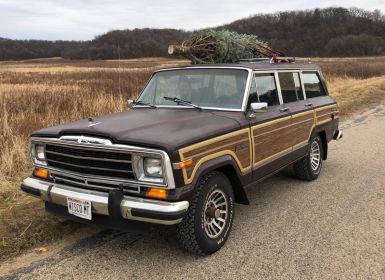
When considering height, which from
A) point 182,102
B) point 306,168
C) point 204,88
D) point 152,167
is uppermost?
point 204,88

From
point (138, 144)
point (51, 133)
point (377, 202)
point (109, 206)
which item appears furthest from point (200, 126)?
point (377, 202)

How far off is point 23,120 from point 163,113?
5.16 meters

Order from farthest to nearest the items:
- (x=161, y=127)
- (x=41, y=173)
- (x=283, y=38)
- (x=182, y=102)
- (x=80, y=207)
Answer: (x=283, y=38), (x=182, y=102), (x=41, y=173), (x=161, y=127), (x=80, y=207)

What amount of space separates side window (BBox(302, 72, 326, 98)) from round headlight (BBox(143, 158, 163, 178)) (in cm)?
357

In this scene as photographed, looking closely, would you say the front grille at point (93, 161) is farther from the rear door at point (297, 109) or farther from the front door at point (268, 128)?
the rear door at point (297, 109)

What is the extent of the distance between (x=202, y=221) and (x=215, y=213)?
0.25m

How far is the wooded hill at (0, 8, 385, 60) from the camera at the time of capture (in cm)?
9775

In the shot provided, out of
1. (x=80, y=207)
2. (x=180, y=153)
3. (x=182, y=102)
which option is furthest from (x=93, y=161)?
(x=182, y=102)

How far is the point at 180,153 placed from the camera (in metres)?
3.44

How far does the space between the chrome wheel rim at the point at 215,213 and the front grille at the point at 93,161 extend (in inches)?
33.4

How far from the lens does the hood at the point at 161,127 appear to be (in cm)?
349

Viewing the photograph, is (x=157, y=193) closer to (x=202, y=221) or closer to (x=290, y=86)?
(x=202, y=221)

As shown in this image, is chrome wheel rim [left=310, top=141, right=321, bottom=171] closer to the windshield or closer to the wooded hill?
the windshield

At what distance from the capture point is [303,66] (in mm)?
6406
